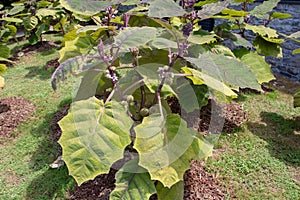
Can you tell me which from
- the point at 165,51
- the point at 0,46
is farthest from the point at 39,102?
the point at 165,51

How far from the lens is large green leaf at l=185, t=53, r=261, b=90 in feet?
4.61

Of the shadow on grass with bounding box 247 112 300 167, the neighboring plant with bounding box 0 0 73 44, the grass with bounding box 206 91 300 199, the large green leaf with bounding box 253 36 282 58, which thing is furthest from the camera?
the neighboring plant with bounding box 0 0 73 44

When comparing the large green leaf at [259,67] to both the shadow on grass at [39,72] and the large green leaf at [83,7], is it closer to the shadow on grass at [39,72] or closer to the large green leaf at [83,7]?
the large green leaf at [83,7]

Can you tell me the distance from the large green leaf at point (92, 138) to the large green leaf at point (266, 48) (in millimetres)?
2188

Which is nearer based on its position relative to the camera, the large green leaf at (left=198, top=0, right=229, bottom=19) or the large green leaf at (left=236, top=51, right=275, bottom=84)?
the large green leaf at (left=198, top=0, right=229, bottom=19)

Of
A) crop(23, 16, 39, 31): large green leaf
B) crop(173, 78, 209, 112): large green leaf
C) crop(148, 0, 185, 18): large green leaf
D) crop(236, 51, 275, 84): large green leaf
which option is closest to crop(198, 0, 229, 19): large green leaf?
crop(148, 0, 185, 18): large green leaf

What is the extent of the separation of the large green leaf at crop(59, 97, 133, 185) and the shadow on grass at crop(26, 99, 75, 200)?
2.50 ft

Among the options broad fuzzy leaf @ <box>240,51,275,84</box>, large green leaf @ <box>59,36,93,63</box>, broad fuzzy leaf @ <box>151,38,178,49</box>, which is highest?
broad fuzzy leaf @ <box>151,38,178,49</box>

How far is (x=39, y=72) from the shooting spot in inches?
177

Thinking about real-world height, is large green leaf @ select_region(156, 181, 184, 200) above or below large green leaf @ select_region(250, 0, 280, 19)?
below

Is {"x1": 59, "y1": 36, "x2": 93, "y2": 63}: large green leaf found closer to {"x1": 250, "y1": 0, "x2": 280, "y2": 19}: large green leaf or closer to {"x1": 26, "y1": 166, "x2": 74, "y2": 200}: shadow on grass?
{"x1": 26, "y1": 166, "x2": 74, "y2": 200}: shadow on grass

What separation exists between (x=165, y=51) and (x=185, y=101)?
373mm

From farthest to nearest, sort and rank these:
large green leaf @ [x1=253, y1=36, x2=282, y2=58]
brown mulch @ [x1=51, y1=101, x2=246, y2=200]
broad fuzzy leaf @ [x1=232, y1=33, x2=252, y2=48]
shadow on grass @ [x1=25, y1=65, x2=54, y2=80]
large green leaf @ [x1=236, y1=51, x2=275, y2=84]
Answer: shadow on grass @ [x1=25, y1=65, x2=54, y2=80], large green leaf @ [x1=253, y1=36, x2=282, y2=58], large green leaf @ [x1=236, y1=51, x2=275, y2=84], broad fuzzy leaf @ [x1=232, y1=33, x2=252, y2=48], brown mulch @ [x1=51, y1=101, x2=246, y2=200]

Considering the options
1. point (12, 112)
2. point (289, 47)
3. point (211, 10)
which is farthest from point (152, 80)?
point (289, 47)
